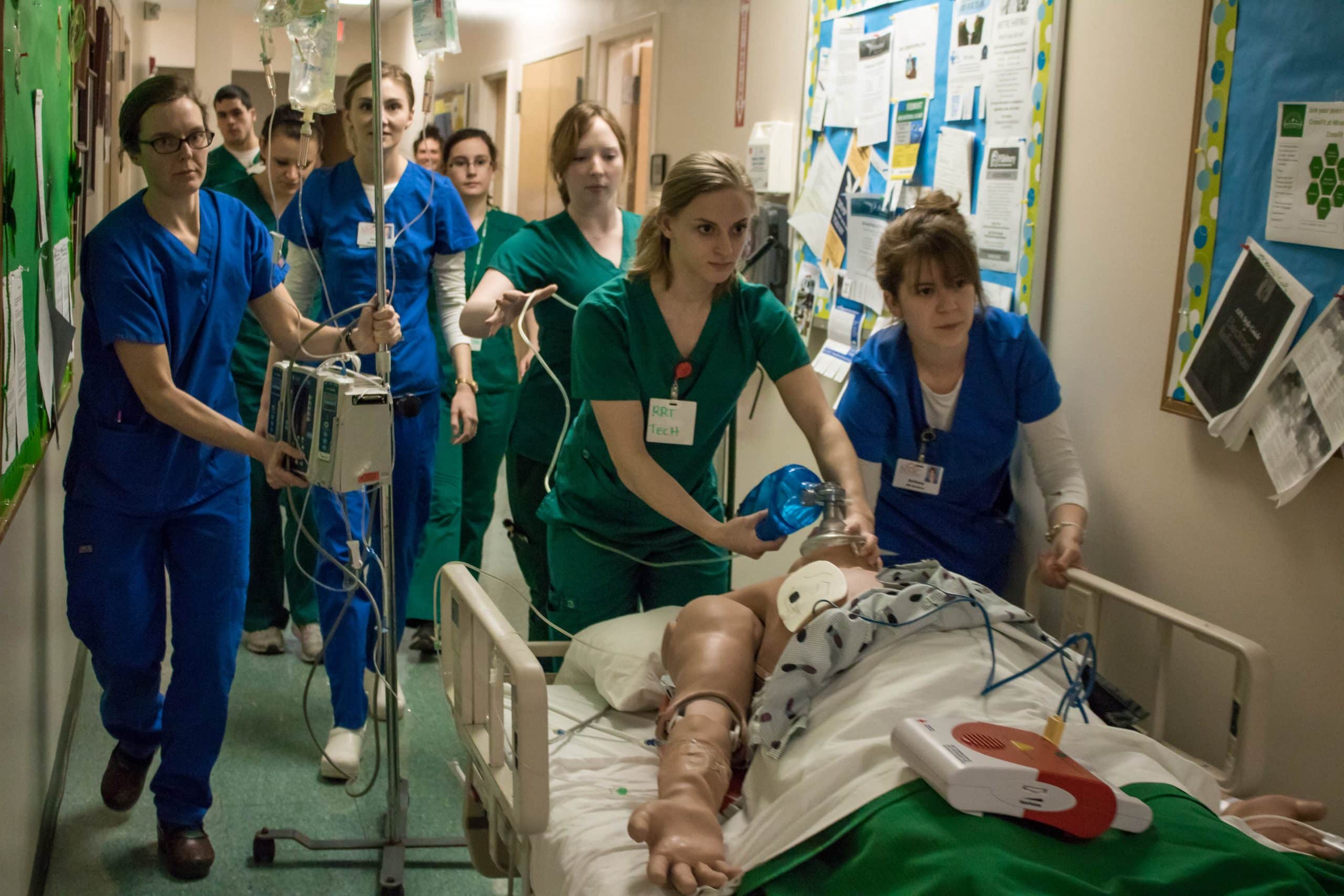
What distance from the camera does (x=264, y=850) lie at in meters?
2.27

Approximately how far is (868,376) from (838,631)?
2.47ft

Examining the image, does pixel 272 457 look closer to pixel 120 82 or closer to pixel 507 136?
pixel 120 82

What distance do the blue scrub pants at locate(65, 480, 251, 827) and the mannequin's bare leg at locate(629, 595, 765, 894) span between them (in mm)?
870

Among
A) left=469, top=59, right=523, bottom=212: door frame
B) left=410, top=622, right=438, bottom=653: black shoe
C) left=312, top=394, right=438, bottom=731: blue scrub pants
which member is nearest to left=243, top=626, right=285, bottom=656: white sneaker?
left=410, top=622, right=438, bottom=653: black shoe

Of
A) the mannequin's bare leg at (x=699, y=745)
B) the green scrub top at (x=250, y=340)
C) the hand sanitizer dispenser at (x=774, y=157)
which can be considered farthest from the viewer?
the hand sanitizer dispenser at (x=774, y=157)

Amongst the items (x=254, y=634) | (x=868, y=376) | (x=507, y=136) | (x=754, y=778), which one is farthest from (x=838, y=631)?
(x=507, y=136)

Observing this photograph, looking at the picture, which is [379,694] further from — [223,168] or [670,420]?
[223,168]

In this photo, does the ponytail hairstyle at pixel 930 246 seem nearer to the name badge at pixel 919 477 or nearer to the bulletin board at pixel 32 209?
the name badge at pixel 919 477

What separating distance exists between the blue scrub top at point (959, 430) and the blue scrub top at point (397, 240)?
1058mm

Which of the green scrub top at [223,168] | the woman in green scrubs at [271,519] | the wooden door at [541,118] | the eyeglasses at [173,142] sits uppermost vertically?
the wooden door at [541,118]

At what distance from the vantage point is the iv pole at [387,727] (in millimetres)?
1900

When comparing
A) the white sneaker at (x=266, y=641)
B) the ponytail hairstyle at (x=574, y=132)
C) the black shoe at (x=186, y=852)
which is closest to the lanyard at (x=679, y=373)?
the ponytail hairstyle at (x=574, y=132)

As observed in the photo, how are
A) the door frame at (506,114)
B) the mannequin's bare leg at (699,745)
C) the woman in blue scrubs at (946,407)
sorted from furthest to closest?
the door frame at (506,114) < the woman in blue scrubs at (946,407) < the mannequin's bare leg at (699,745)

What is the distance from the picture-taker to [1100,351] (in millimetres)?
2277
